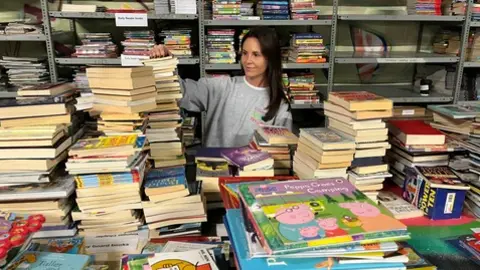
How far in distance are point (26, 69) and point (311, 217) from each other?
8.78 feet

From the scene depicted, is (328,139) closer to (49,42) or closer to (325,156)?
(325,156)

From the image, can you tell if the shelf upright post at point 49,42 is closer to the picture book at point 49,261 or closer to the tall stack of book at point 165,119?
the tall stack of book at point 165,119

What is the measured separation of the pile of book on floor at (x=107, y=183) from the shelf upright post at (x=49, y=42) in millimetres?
1820

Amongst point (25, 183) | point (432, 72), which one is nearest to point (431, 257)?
point (25, 183)

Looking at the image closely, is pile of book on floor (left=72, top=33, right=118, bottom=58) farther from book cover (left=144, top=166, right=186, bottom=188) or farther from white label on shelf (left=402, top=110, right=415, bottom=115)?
white label on shelf (left=402, top=110, right=415, bottom=115)

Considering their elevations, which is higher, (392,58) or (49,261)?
(392,58)

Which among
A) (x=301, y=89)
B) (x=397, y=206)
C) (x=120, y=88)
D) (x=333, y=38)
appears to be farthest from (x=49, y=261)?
(x=333, y=38)

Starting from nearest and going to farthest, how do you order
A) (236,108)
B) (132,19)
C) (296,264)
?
(296,264) → (236,108) → (132,19)

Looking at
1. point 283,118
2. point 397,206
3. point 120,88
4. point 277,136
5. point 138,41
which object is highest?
point 138,41

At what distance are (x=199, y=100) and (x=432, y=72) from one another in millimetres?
2279

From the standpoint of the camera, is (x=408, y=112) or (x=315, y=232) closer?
(x=315, y=232)

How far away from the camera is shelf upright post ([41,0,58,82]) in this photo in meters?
2.74

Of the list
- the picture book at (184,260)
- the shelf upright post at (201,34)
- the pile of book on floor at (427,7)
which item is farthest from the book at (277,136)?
the pile of book on floor at (427,7)

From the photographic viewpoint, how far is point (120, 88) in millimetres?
1327
